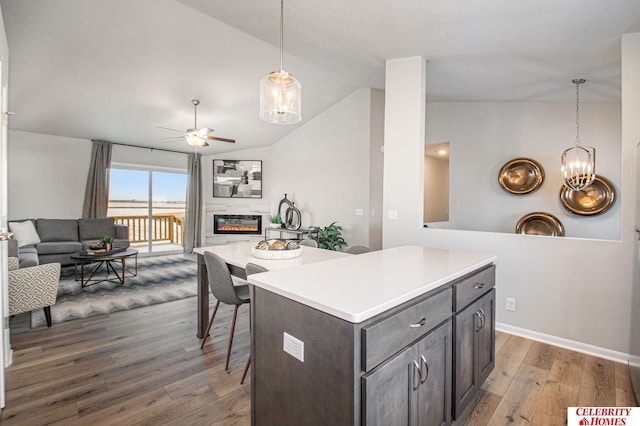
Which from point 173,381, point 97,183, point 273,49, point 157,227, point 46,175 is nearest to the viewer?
point 173,381

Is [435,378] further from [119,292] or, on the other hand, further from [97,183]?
[97,183]

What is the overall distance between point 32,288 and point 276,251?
7.61ft

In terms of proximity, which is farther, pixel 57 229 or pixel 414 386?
pixel 57 229

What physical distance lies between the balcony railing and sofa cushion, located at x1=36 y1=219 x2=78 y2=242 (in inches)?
40.8

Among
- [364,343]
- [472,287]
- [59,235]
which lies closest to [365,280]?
[364,343]

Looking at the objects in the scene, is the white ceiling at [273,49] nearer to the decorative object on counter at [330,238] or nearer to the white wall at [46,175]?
the white wall at [46,175]

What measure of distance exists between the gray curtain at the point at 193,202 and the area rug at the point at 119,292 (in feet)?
6.48

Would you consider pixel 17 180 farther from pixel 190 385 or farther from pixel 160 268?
pixel 190 385

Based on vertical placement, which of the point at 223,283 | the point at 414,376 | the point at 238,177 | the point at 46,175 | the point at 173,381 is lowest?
the point at 173,381

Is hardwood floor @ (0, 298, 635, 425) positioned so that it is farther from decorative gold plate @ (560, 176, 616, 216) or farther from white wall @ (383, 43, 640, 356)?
decorative gold plate @ (560, 176, 616, 216)

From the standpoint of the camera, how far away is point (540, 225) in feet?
14.3

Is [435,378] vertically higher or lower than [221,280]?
lower

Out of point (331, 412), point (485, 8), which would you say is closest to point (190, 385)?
point (331, 412)

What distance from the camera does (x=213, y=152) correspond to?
7602 mm
